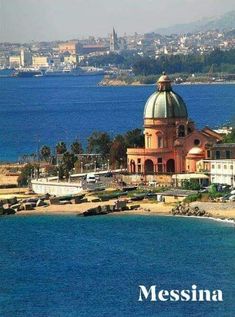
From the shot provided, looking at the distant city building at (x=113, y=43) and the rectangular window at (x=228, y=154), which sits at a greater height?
the distant city building at (x=113, y=43)

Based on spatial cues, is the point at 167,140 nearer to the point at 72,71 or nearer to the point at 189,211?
the point at 189,211

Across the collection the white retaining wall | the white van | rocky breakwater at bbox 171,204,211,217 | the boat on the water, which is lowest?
rocky breakwater at bbox 171,204,211,217

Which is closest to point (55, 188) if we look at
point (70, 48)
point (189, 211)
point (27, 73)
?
point (189, 211)

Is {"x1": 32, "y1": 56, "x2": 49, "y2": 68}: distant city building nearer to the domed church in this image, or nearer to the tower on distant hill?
the tower on distant hill

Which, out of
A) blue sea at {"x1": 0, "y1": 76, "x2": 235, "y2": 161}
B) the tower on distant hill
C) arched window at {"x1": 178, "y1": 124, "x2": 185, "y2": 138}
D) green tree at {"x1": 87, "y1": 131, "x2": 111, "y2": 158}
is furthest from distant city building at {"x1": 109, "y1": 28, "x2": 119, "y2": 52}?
arched window at {"x1": 178, "y1": 124, "x2": 185, "y2": 138}

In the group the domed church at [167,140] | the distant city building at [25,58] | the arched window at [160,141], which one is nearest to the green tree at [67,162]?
the domed church at [167,140]

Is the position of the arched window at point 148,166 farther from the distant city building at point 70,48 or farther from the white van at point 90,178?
the distant city building at point 70,48

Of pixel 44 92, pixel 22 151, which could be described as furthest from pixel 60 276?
pixel 44 92
